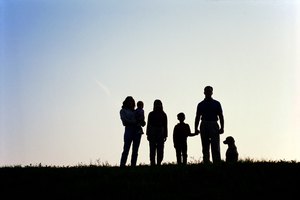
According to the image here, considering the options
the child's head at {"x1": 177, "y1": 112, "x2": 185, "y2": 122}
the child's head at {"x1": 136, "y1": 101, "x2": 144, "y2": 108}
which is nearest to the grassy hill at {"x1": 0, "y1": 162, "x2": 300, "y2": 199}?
the child's head at {"x1": 136, "y1": 101, "x2": 144, "y2": 108}

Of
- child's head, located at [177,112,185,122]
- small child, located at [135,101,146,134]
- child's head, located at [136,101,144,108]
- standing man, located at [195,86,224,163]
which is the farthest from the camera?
child's head, located at [177,112,185,122]

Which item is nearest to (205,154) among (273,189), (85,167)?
(85,167)

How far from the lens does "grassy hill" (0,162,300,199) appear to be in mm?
13180

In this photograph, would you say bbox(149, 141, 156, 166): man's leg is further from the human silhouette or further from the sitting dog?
the sitting dog

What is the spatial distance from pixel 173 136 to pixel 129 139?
2.00 m

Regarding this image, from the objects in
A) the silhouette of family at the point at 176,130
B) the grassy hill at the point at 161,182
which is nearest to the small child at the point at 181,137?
the silhouette of family at the point at 176,130

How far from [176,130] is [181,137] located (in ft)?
1.04

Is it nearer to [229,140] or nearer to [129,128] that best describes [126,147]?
[129,128]

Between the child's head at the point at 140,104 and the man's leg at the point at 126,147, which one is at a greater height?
the child's head at the point at 140,104

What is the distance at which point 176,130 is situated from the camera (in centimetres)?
2075

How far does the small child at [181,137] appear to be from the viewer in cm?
2061

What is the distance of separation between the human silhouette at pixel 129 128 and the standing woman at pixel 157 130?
2.02 feet

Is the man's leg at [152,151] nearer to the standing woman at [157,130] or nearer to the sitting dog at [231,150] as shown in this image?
the standing woman at [157,130]

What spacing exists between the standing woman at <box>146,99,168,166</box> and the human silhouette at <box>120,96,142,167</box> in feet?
2.02
